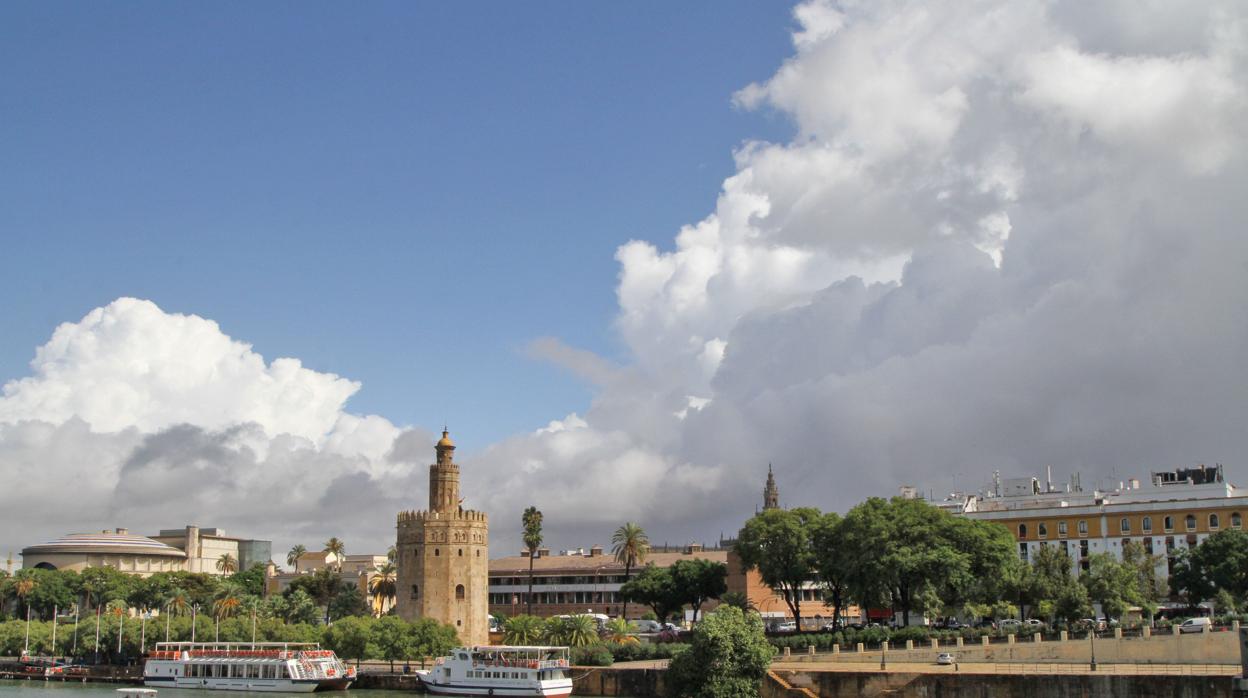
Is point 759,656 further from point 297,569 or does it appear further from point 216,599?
point 297,569

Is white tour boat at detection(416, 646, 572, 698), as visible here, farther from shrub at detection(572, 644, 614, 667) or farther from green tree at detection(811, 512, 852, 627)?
green tree at detection(811, 512, 852, 627)

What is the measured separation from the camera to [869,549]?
7800cm

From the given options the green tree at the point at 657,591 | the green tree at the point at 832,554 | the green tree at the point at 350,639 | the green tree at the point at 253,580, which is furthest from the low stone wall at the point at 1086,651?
the green tree at the point at 253,580

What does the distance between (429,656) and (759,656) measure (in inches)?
1596

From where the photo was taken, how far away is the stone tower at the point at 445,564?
334 feet

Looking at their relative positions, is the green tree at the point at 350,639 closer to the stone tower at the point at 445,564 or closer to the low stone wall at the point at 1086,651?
the stone tower at the point at 445,564

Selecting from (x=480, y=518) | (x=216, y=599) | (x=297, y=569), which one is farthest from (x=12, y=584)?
(x=480, y=518)

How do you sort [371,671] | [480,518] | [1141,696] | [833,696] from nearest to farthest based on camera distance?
[1141,696] → [833,696] → [371,671] → [480,518]

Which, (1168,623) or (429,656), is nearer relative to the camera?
(1168,623)

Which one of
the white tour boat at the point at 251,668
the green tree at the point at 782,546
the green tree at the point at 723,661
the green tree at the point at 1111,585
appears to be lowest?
the white tour boat at the point at 251,668

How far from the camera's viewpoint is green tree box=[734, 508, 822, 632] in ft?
290

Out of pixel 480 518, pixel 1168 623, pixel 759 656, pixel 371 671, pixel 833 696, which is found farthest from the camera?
pixel 480 518

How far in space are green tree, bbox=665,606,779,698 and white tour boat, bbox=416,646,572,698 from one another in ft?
62.8

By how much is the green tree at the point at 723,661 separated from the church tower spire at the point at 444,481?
51.9 metres
